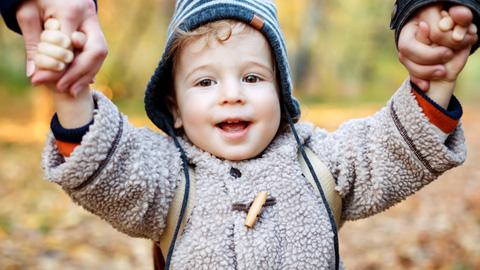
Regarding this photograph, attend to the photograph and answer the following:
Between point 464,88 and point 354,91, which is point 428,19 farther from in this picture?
point 464,88

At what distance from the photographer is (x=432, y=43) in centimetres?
169

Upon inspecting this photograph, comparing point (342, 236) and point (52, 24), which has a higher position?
point (52, 24)

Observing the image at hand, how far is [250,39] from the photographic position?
1.96m

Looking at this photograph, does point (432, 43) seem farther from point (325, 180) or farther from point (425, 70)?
point (325, 180)

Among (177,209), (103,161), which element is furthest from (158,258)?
(103,161)

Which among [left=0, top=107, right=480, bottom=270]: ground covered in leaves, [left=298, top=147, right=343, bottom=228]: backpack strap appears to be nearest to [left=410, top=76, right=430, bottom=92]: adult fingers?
[left=298, top=147, right=343, bottom=228]: backpack strap

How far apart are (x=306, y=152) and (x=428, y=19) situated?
601 millimetres

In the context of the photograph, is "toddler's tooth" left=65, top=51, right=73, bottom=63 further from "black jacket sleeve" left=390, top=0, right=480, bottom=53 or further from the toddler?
"black jacket sleeve" left=390, top=0, right=480, bottom=53

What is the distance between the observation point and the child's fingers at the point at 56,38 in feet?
4.84

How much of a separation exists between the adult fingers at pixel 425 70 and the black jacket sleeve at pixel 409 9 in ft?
0.26

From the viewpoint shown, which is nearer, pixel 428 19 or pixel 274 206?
pixel 428 19

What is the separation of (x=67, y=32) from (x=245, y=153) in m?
0.69

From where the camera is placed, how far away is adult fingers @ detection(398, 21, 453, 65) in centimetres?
169

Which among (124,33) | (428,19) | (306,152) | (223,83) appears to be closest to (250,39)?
(223,83)
